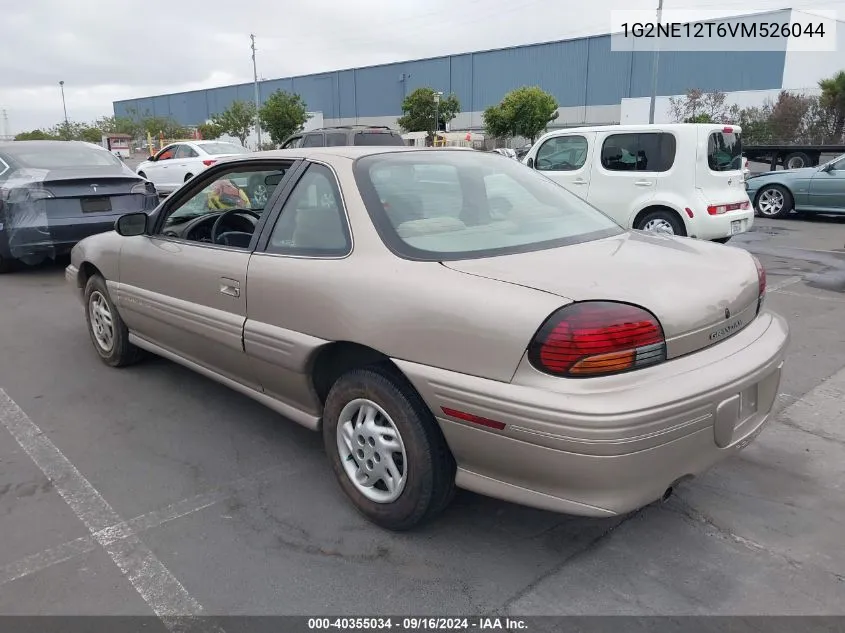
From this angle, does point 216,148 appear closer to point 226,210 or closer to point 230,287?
point 226,210

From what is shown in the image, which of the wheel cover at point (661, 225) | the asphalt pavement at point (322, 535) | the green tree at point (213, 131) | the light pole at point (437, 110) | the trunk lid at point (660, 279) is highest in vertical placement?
the light pole at point (437, 110)

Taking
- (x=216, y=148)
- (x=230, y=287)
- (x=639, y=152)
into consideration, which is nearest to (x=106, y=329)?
(x=230, y=287)

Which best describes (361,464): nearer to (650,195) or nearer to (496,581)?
(496,581)

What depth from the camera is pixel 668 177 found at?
834 cm

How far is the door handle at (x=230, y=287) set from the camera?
327 centimetres

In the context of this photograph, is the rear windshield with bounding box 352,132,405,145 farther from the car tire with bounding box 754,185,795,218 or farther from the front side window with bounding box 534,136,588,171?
the car tire with bounding box 754,185,795,218

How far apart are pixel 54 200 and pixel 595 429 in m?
7.40

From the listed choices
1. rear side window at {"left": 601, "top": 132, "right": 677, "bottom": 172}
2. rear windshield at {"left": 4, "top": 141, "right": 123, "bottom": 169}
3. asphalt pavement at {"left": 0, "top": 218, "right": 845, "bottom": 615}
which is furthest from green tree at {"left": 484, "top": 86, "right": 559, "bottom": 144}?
asphalt pavement at {"left": 0, "top": 218, "right": 845, "bottom": 615}

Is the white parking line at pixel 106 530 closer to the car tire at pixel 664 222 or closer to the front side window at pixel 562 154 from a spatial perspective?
the car tire at pixel 664 222

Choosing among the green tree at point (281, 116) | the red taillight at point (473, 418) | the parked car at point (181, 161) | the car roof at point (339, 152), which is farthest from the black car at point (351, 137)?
the green tree at point (281, 116)

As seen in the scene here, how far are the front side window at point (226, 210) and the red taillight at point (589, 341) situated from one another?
1859mm

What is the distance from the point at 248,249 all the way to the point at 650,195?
258 inches

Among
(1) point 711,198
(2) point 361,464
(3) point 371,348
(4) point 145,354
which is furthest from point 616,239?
(1) point 711,198

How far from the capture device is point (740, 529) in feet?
9.14
